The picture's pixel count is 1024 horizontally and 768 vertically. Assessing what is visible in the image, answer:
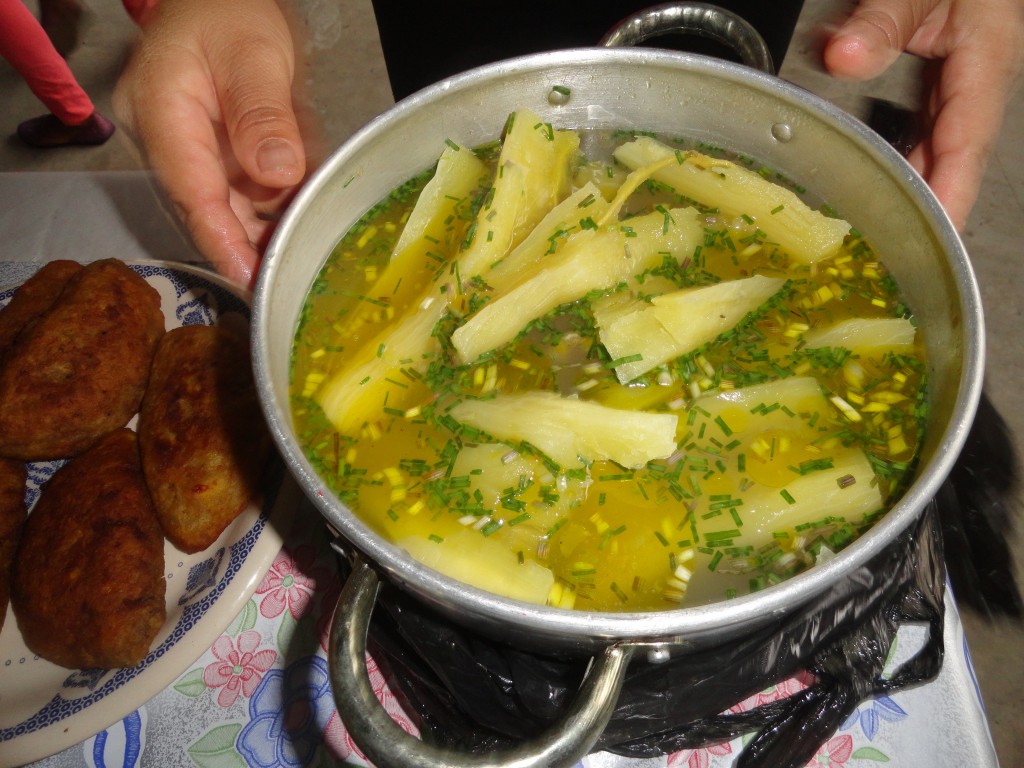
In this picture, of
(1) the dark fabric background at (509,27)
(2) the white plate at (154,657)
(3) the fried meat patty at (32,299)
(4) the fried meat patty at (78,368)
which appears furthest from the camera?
(1) the dark fabric background at (509,27)

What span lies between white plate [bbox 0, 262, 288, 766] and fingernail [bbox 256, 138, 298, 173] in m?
0.84

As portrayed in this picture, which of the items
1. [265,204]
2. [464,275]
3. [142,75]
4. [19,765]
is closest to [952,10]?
[464,275]

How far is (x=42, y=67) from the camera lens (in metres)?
4.95

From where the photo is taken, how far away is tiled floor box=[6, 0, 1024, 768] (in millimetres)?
2646

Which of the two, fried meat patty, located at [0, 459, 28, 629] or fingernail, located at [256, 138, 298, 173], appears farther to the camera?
fried meat patty, located at [0, 459, 28, 629]

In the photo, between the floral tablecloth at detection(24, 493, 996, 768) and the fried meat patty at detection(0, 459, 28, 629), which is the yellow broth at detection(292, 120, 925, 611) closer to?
the floral tablecloth at detection(24, 493, 996, 768)

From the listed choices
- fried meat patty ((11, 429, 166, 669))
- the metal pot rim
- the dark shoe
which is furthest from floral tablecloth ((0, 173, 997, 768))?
the dark shoe

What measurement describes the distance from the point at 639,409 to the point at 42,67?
18.0 ft

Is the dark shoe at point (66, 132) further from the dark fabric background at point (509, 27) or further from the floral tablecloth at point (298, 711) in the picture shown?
the floral tablecloth at point (298, 711)

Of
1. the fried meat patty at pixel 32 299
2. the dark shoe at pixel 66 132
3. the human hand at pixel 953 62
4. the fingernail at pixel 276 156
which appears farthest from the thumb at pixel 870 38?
the dark shoe at pixel 66 132

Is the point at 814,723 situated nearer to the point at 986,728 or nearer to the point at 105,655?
the point at 986,728

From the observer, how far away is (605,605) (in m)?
1.26

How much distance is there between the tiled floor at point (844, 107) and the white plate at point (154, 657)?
165 cm

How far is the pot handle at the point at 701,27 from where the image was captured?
1.81 m
